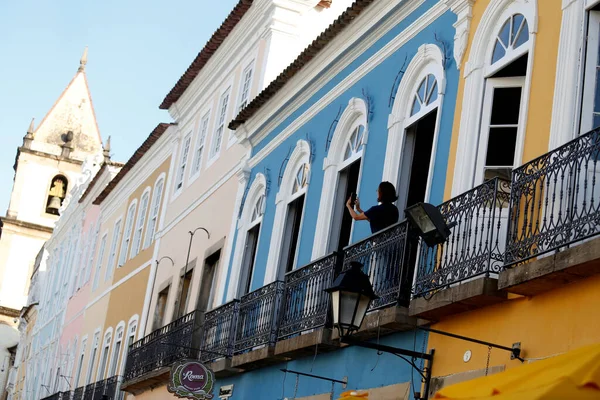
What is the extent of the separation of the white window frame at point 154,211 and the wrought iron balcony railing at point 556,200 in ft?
49.7

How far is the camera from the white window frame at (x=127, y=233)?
2531 cm

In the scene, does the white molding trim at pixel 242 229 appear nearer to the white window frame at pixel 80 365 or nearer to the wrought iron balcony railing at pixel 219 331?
the wrought iron balcony railing at pixel 219 331

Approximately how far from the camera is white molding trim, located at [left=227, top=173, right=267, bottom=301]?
1614cm

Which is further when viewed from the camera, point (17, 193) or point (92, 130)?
point (92, 130)

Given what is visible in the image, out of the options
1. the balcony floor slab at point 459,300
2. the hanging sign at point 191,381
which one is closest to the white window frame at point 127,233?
the hanging sign at point 191,381

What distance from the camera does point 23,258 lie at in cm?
5431

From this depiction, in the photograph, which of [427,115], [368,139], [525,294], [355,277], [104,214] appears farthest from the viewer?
[104,214]

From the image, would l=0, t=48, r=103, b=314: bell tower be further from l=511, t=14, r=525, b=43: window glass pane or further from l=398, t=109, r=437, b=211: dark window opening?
l=511, t=14, r=525, b=43: window glass pane

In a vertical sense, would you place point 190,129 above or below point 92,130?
below

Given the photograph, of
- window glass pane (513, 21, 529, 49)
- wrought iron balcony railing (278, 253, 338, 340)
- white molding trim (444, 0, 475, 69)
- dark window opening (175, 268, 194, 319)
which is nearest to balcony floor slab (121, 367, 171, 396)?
dark window opening (175, 268, 194, 319)

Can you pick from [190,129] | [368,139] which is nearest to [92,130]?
[190,129]

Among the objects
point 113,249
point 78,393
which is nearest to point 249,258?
point 78,393

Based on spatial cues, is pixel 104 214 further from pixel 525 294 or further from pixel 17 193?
pixel 17 193

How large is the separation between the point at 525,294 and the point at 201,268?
10.7m
